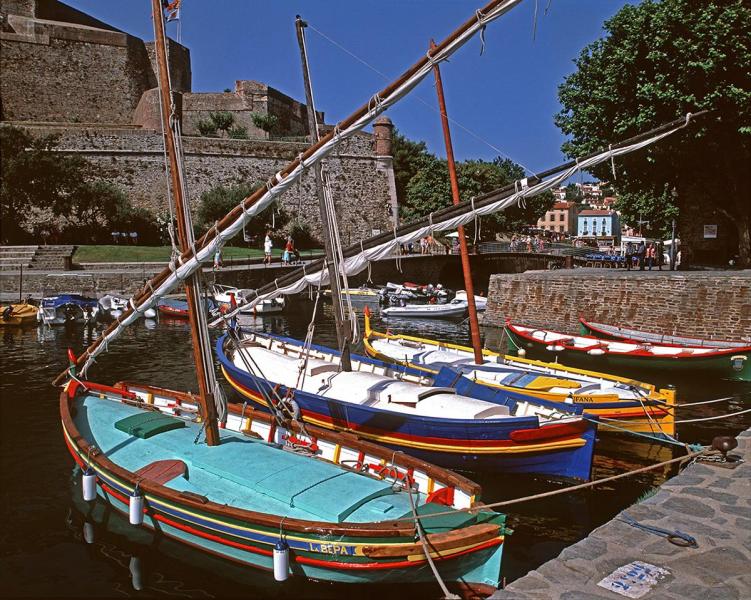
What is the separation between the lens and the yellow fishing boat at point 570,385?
12203 millimetres

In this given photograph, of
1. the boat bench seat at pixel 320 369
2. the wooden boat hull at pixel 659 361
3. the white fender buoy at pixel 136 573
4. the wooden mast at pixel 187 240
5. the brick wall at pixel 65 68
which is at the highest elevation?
the brick wall at pixel 65 68

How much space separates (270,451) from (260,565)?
1.85 meters

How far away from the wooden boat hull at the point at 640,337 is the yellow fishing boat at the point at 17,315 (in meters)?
25.3

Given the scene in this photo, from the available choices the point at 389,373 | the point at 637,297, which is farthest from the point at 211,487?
the point at 637,297

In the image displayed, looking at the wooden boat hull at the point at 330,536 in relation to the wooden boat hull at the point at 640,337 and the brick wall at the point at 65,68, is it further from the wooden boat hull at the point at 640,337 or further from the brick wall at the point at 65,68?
the brick wall at the point at 65,68

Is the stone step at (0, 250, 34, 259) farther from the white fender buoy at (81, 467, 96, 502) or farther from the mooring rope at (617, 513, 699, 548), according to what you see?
the mooring rope at (617, 513, 699, 548)

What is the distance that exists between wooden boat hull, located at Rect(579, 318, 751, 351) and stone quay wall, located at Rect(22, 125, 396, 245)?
86.0 ft

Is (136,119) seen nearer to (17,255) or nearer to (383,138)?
(383,138)

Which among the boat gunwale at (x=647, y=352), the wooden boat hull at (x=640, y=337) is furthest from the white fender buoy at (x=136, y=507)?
the wooden boat hull at (x=640, y=337)

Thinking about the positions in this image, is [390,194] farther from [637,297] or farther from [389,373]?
[389,373]

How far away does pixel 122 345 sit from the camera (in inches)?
992

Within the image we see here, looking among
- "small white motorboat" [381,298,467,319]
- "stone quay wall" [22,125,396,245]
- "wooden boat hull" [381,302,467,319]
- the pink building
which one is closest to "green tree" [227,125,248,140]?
"stone quay wall" [22,125,396,245]

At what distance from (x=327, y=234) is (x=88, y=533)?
7542 mm

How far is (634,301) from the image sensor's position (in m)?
25.0
